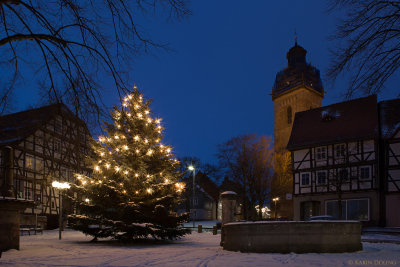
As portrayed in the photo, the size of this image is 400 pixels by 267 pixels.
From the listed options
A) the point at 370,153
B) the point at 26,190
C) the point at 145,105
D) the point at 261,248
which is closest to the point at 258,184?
the point at 370,153

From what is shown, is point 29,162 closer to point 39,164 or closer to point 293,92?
point 39,164

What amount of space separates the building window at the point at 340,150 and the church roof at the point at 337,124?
61 cm

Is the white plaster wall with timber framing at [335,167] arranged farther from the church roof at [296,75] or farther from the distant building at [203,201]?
the church roof at [296,75]

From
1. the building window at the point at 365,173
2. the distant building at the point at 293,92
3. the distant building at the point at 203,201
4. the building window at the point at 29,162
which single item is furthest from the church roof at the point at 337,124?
the distant building at the point at 203,201

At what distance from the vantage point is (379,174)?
103 ft

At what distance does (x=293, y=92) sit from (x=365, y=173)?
1419 inches

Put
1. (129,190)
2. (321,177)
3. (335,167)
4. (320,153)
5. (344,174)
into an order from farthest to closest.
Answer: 1. (320,153)
2. (321,177)
3. (335,167)
4. (344,174)
5. (129,190)

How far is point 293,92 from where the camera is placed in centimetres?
6644

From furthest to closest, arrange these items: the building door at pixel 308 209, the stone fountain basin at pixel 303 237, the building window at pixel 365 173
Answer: the building door at pixel 308 209, the building window at pixel 365 173, the stone fountain basin at pixel 303 237

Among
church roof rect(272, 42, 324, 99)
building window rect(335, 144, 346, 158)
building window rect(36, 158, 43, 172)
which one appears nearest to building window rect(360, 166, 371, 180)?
building window rect(335, 144, 346, 158)

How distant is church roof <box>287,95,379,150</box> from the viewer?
32.8 metres

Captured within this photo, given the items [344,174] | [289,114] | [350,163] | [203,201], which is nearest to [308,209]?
[344,174]

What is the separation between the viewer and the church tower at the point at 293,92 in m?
65.0

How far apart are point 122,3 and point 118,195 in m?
11.5
